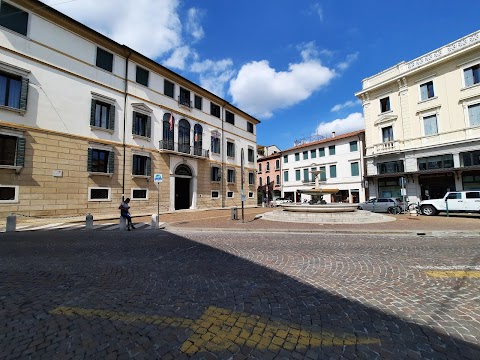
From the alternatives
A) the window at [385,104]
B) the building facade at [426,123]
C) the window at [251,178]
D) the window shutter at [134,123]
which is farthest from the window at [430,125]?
the window shutter at [134,123]

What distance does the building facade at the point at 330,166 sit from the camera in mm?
32688

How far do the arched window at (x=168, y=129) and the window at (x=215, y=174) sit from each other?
5.94 meters

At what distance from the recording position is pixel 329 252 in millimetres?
6703

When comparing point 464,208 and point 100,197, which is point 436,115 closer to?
point 464,208

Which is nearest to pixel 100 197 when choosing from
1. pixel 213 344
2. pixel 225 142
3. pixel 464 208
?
pixel 225 142

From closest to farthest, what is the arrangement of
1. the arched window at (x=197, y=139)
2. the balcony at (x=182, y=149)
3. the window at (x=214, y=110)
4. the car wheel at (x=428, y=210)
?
the car wheel at (x=428, y=210)
the balcony at (x=182, y=149)
the arched window at (x=197, y=139)
the window at (x=214, y=110)

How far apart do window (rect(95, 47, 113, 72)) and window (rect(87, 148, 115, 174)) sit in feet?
21.3

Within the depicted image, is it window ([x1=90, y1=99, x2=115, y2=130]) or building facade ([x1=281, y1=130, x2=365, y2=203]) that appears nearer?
window ([x1=90, y1=99, x2=115, y2=130])

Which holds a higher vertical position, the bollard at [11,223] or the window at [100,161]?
the window at [100,161]

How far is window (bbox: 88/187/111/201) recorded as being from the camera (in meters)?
16.9

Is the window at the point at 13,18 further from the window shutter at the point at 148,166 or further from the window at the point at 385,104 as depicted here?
the window at the point at 385,104

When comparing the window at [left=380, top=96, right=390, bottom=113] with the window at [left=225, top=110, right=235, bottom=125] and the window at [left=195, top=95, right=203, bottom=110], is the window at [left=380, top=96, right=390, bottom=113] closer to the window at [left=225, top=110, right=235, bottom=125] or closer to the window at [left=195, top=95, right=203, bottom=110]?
the window at [left=225, top=110, right=235, bottom=125]

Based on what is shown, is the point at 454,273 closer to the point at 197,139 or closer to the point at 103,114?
the point at 103,114

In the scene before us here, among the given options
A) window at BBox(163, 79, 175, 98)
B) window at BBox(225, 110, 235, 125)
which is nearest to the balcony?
window at BBox(163, 79, 175, 98)
